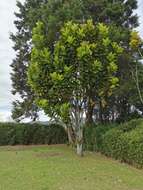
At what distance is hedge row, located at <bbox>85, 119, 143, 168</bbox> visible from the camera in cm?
1417

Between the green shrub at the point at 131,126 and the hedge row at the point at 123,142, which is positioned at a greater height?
the green shrub at the point at 131,126

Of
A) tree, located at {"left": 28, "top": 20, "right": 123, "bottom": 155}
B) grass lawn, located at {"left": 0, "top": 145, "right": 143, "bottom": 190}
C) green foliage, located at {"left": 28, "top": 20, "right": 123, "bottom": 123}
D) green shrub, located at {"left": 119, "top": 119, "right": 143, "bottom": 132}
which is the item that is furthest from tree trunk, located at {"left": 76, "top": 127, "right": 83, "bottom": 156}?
grass lawn, located at {"left": 0, "top": 145, "right": 143, "bottom": 190}

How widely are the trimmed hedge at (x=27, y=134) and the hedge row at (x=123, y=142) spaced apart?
6753mm

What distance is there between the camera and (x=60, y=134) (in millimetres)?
26234

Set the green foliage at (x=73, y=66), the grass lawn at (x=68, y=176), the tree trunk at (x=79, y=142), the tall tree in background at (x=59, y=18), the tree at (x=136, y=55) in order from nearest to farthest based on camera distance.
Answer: the grass lawn at (x=68, y=176), the green foliage at (x=73, y=66), the tree trunk at (x=79, y=142), the tree at (x=136, y=55), the tall tree in background at (x=59, y=18)

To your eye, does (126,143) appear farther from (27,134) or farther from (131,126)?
(27,134)

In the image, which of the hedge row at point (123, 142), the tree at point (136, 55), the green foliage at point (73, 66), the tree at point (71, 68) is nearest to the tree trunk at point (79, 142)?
the tree at point (71, 68)

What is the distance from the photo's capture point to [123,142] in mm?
15305

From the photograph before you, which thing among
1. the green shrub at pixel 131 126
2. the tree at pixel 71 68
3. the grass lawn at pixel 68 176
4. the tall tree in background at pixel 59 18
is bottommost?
the grass lawn at pixel 68 176

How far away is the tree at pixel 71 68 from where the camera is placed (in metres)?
16.8

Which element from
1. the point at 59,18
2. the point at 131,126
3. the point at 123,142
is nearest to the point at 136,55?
the point at 59,18

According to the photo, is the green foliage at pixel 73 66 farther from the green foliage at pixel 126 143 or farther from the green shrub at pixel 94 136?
the green shrub at pixel 94 136

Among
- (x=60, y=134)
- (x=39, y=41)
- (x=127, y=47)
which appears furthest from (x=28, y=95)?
(x=39, y=41)

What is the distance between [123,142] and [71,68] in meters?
3.53
